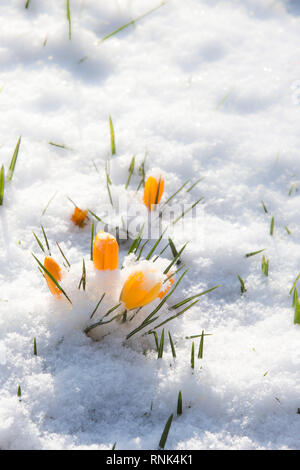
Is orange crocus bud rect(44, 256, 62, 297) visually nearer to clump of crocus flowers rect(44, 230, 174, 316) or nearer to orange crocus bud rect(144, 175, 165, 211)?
clump of crocus flowers rect(44, 230, 174, 316)

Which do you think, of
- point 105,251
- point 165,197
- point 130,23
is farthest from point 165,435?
point 130,23

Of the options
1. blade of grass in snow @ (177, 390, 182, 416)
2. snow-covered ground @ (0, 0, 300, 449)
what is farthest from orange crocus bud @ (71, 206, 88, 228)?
blade of grass in snow @ (177, 390, 182, 416)

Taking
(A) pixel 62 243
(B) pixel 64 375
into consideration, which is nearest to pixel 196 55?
(A) pixel 62 243

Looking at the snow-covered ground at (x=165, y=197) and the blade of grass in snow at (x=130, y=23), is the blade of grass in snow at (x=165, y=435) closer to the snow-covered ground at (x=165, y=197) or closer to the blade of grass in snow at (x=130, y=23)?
the snow-covered ground at (x=165, y=197)

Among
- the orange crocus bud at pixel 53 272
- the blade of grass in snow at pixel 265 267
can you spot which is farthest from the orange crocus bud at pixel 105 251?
the blade of grass in snow at pixel 265 267

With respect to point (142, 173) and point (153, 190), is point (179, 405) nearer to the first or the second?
point (153, 190)
